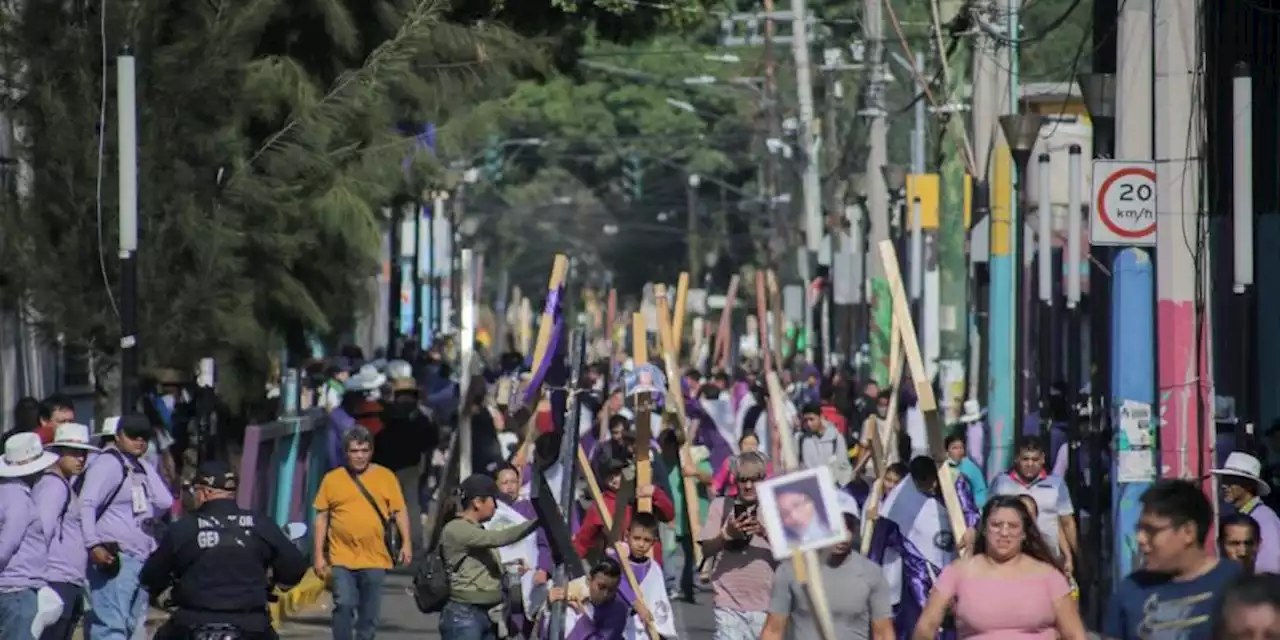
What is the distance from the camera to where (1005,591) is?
1022 centimetres

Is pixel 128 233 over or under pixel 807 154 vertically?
under

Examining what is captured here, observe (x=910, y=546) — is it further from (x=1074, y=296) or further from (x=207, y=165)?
(x=1074, y=296)

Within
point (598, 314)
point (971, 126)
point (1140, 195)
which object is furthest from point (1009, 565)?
point (598, 314)

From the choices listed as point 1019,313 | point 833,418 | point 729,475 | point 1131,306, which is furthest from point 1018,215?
point 1131,306

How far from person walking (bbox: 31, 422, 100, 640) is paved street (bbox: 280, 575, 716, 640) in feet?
16.2

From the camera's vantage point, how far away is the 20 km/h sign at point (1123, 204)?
656 inches

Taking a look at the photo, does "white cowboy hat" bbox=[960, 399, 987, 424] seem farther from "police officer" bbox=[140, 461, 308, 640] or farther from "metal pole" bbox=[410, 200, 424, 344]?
"metal pole" bbox=[410, 200, 424, 344]

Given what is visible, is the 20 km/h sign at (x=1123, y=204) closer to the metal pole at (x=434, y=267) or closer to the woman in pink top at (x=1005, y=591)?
the woman in pink top at (x=1005, y=591)

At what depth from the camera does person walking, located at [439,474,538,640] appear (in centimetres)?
1441

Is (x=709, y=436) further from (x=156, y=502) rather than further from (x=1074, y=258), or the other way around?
(x=156, y=502)

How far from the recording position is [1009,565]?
1038cm

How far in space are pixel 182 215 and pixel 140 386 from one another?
1279 millimetres

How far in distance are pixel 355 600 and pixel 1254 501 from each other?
5.28 m

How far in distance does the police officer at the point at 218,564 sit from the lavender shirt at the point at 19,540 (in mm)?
1334
